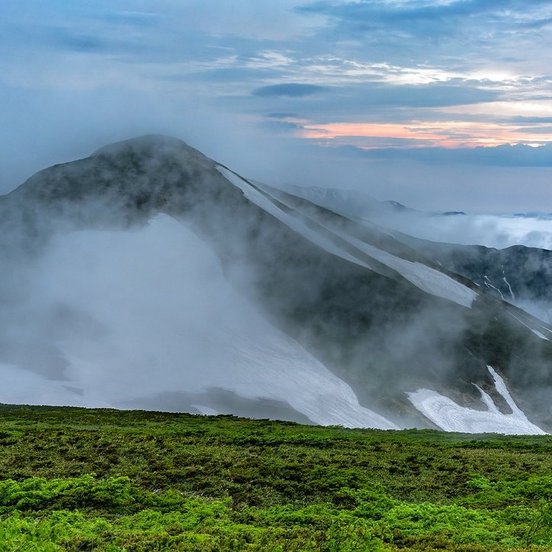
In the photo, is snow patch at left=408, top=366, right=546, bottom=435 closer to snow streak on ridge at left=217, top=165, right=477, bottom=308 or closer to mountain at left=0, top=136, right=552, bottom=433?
mountain at left=0, top=136, right=552, bottom=433

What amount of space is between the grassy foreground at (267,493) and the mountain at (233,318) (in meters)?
65.8

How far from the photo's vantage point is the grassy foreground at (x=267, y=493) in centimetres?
1972

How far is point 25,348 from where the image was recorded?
4892 inches

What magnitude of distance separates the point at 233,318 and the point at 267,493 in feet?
385

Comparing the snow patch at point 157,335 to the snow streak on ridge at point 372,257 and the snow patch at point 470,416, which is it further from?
the snow streak on ridge at point 372,257

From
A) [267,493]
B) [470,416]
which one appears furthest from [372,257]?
[267,493]

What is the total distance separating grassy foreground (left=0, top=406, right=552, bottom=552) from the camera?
1972 centimetres

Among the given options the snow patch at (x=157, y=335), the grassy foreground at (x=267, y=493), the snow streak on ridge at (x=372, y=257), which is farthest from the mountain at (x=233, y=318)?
the grassy foreground at (x=267, y=493)

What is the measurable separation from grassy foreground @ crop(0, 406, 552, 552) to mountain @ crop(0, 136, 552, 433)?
65.8 metres

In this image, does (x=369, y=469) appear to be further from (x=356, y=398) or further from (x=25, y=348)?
(x=25, y=348)

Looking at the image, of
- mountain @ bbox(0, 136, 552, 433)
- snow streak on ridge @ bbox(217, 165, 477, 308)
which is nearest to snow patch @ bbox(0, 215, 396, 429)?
mountain @ bbox(0, 136, 552, 433)

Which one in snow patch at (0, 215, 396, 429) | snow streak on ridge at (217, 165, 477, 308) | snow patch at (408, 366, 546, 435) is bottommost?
snow patch at (408, 366, 546, 435)

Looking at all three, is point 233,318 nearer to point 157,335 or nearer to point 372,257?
point 157,335

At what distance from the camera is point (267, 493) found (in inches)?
1166
